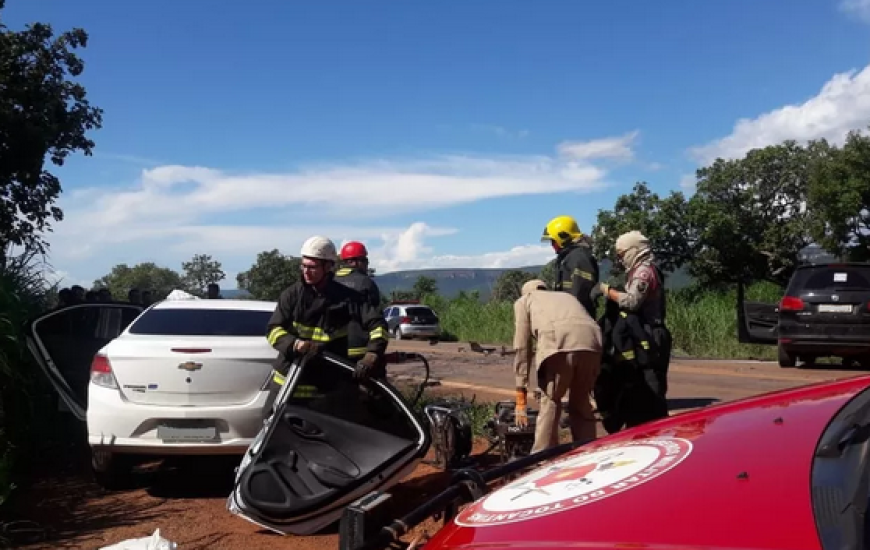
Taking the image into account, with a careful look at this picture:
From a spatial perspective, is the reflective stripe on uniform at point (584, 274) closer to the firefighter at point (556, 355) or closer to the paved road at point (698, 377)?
the firefighter at point (556, 355)

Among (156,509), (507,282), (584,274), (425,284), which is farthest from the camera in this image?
(507,282)

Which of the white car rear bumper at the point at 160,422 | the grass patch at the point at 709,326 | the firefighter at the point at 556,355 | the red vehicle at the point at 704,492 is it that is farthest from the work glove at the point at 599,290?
the grass patch at the point at 709,326

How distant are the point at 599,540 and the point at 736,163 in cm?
3973

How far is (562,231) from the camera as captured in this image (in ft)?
20.6

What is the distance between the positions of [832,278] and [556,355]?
9077 millimetres

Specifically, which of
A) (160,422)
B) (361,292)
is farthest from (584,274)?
(160,422)

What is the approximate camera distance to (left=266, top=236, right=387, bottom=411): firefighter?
5.73 metres

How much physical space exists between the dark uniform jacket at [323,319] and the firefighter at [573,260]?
141 centimetres

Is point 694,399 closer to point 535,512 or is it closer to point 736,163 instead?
point 535,512

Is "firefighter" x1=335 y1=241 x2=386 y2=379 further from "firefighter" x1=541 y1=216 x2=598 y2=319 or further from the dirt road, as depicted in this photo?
"firefighter" x1=541 y1=216 x2=598 y2=319

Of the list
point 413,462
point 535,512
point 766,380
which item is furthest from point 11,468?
point 766,380

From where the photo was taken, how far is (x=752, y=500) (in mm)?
1789

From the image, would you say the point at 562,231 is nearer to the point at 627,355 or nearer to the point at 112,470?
the point at 627,355

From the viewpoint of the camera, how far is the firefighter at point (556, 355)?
5.27 meters
